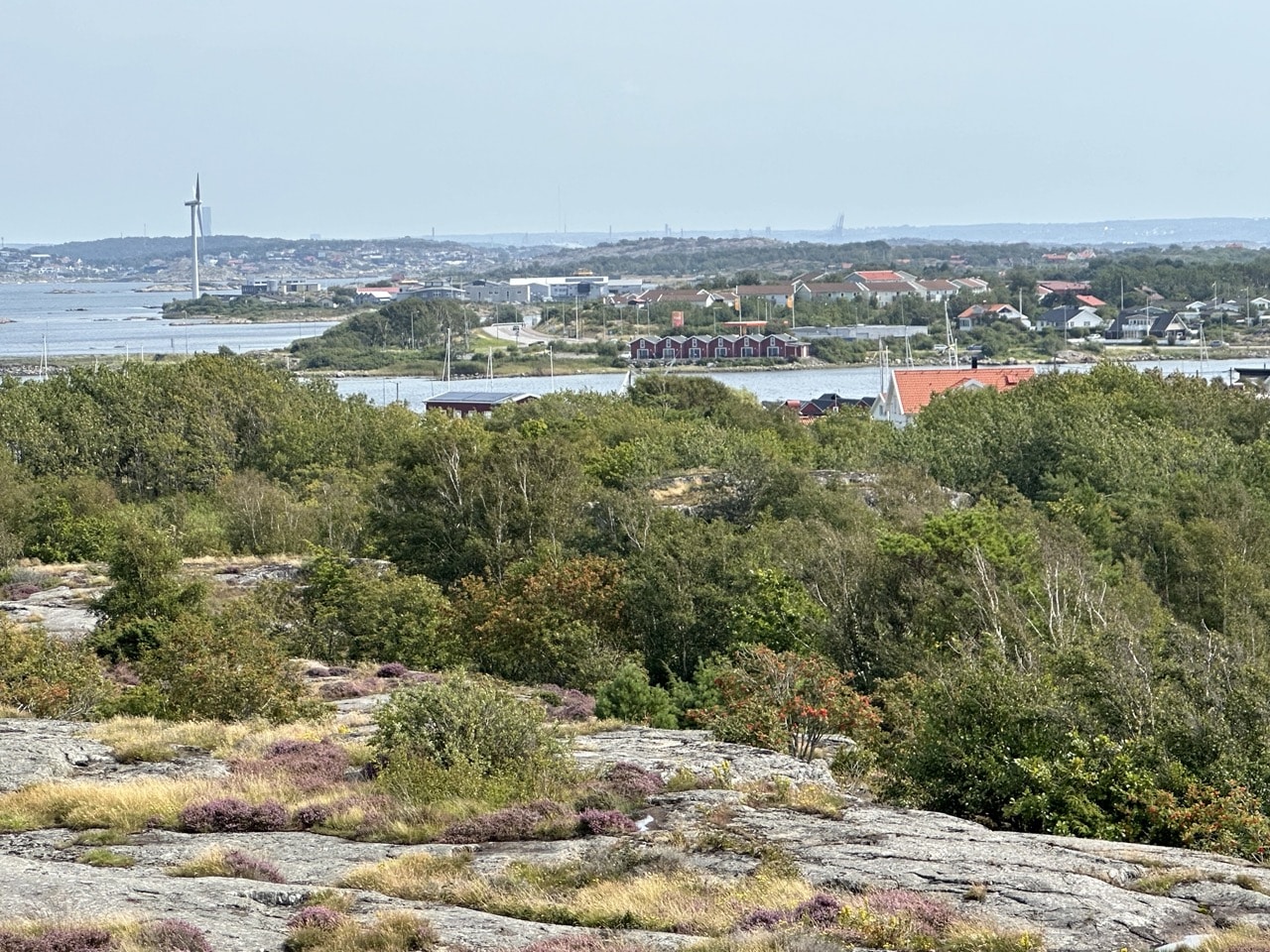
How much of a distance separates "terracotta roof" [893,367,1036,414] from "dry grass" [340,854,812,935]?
192 feet

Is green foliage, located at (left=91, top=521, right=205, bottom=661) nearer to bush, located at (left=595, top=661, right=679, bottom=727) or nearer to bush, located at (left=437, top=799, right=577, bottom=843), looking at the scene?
bush, located at (left=595, top=661, right=679, bottom=727)

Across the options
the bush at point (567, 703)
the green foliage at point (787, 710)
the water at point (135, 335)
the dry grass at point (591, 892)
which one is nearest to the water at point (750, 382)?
the water at point (135, 335)

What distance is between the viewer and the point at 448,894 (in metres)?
10.6

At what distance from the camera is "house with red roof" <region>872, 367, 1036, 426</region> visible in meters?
68.6

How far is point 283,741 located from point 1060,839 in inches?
299

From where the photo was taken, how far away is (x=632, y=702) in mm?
20766

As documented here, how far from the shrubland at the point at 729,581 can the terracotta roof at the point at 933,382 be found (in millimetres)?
9731

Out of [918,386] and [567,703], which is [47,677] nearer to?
[567,703]

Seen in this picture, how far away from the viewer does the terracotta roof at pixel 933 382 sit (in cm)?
6906

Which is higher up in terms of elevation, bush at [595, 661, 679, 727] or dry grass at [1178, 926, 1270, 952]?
dry grass at [1178, 926, 1270, 952]

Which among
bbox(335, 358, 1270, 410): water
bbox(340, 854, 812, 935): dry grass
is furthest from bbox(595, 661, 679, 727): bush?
bbox(335, 358, 1270, 410): water

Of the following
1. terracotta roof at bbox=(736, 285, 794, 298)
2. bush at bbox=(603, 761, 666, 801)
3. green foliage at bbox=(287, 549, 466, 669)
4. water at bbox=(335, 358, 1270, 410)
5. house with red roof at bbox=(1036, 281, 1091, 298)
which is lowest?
water at bbox=(335, 358, 1270, 410)

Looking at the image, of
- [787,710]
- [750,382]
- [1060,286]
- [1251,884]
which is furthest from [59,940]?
[1060,286]

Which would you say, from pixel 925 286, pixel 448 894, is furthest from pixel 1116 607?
pixel 925 286
